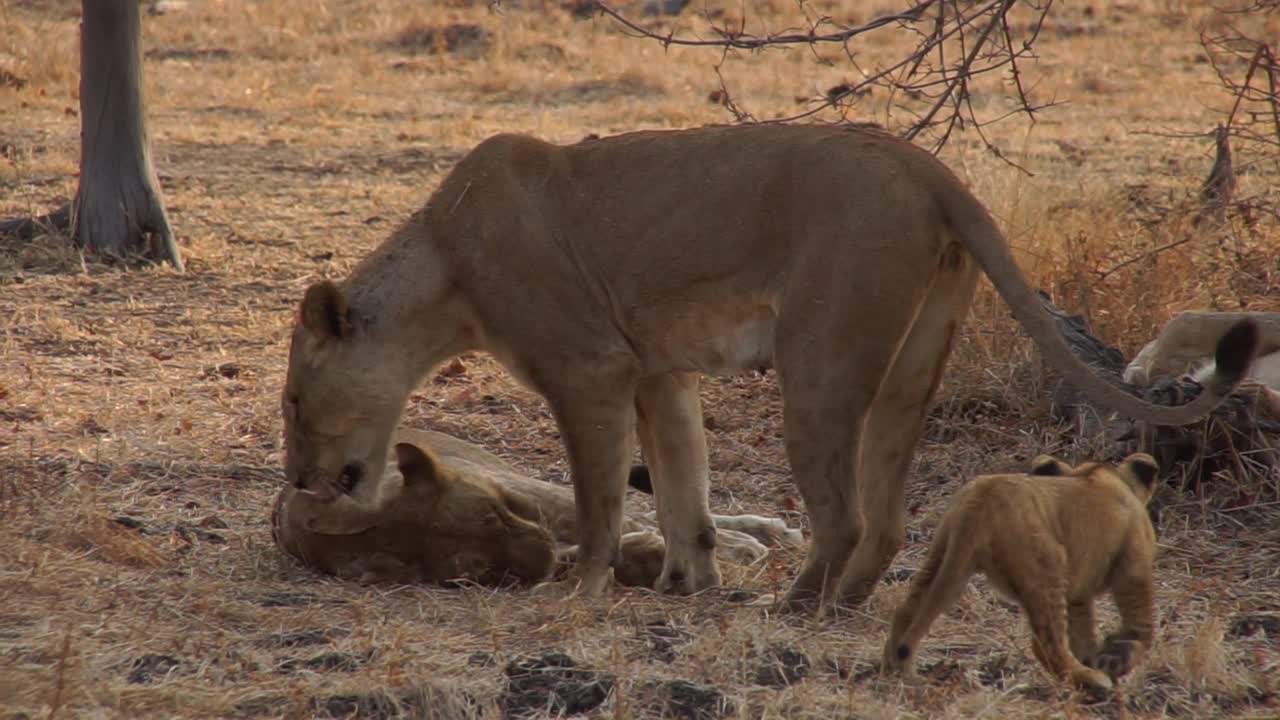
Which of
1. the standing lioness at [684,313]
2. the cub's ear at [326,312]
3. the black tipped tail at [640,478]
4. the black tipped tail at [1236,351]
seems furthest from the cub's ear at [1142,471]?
the cub's ear at [326,312]

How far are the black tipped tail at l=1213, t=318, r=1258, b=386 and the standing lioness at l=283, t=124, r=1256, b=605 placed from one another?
0.02 meters

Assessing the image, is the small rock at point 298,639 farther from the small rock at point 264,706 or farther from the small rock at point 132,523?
the small rock at point 132,523

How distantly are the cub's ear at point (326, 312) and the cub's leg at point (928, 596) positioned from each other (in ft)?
6.73

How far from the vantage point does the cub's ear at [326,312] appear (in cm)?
492

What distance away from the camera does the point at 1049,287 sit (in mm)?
7430

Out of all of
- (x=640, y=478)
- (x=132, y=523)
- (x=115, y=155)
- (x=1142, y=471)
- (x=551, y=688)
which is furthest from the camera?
(x=115, y=155)

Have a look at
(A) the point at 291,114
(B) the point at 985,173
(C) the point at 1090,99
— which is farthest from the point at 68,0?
(B) the point at 985,173

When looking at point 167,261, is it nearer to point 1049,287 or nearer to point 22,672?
point 1049,287

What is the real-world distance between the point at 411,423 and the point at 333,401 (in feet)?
6.40

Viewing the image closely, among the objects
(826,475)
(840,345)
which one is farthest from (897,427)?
(840,345)

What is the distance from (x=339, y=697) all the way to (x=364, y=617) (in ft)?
2.47

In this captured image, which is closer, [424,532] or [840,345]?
[840,345]

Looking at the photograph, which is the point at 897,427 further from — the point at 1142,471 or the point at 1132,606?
the point at 1132,606

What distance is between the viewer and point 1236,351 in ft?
12.8
